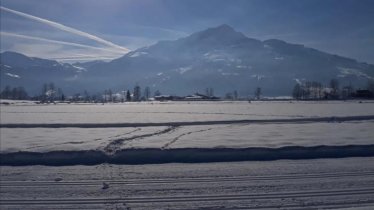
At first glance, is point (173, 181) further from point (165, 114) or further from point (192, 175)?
point (165, 114)

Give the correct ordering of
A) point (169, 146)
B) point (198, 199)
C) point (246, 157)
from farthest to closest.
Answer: point (169, 146), point (246, 157), point (198, 199)

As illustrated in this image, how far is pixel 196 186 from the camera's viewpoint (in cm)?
1095

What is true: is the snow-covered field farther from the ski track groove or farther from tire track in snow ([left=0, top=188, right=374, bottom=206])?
tire track in snow ([left=0, top=188, right=374, bottom=206])

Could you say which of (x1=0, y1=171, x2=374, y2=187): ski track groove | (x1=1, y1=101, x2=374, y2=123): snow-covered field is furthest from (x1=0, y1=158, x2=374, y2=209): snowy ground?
(x1=1, y1=101, x2=374, y2=123): snow-covered field

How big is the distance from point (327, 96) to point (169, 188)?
502ft

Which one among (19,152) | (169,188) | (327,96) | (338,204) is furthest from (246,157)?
(327,96)

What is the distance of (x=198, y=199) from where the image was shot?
31.5ft

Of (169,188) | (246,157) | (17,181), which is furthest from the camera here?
(246,157)

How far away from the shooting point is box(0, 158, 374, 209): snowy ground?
925 cm

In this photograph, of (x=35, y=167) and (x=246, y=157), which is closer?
(x=35, y=167)

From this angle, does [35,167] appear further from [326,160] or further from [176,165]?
[326,160]

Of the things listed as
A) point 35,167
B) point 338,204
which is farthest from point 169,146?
point 338,204

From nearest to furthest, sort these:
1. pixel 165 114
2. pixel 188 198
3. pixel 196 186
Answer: pixel 188 198
pixel 196 186
pixel 165 114

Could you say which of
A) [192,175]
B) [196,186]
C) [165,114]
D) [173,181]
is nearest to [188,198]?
[196,186]
